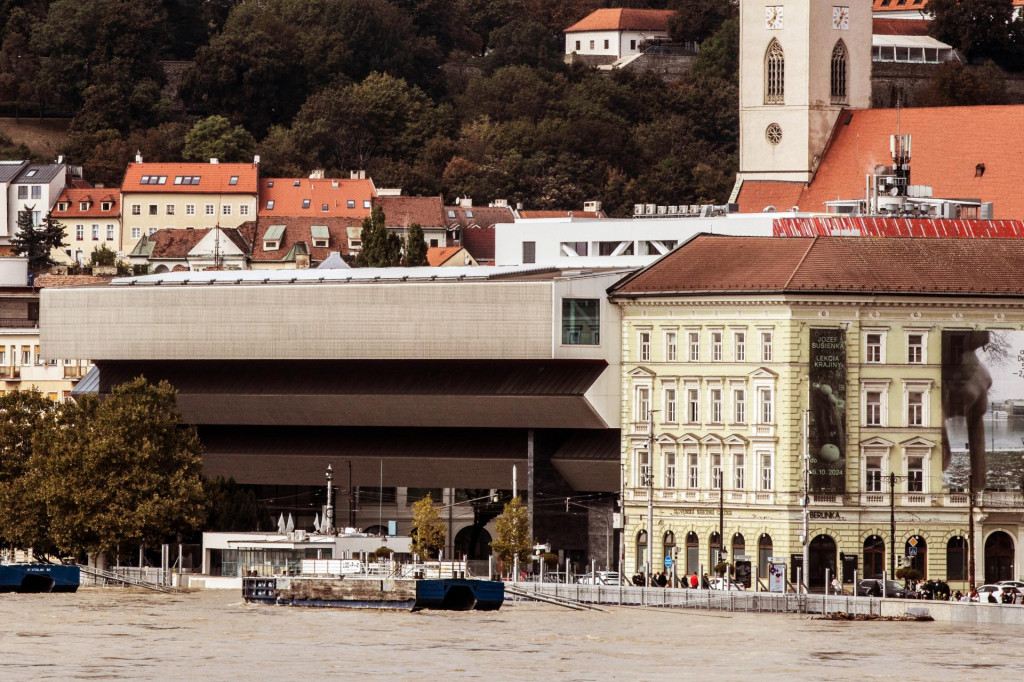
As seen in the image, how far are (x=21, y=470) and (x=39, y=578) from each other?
12.6m

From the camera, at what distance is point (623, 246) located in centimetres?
17088

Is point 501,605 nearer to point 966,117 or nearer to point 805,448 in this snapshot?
point 805,448

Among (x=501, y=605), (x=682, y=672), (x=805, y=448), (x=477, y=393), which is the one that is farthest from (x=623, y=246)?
(x=682, y=672)

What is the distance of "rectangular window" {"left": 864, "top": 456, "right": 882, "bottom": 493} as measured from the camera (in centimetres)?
14338

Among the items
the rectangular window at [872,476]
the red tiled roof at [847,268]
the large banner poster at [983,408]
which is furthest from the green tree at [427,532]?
the large banner poster at [983,408]

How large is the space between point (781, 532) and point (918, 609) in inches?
753

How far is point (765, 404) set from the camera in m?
144

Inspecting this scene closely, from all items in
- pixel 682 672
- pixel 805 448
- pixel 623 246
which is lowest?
pixel 682 672

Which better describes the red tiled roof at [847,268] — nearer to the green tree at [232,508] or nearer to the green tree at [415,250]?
the green tree at [232,508]

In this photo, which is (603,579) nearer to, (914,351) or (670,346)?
(670,346)

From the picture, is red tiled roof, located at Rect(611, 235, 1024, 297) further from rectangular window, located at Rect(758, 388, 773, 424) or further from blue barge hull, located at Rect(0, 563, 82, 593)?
blue barge hull, located at Rect(0, 563, 82, 593)

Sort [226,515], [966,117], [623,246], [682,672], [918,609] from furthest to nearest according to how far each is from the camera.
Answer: [966,117], [623,246], [226,515], [918,609], [682,672]

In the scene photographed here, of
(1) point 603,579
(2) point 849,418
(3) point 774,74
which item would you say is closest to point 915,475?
(2) point 849,418

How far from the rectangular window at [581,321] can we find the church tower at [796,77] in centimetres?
4562
